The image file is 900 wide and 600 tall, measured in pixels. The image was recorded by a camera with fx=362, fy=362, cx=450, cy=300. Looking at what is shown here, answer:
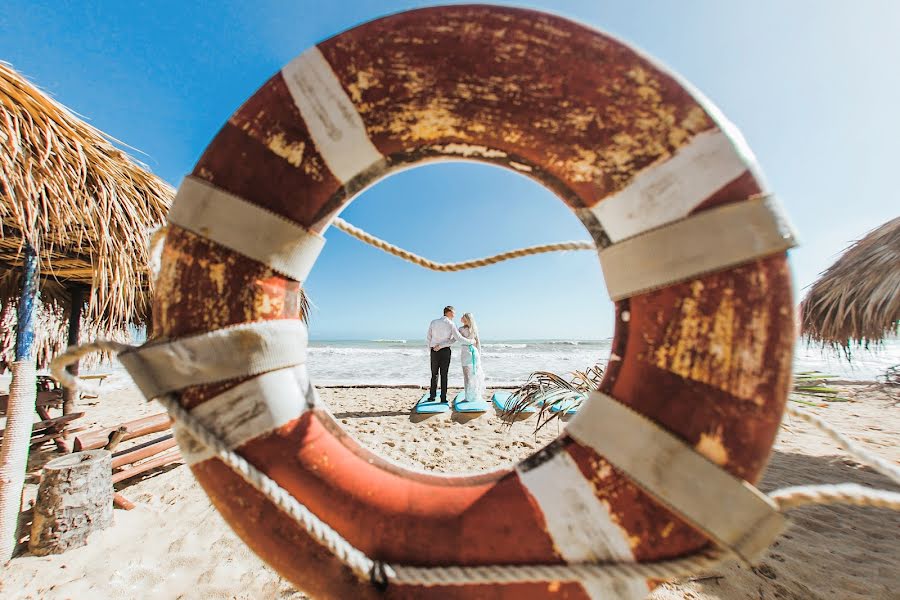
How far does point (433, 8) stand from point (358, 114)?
273 mm

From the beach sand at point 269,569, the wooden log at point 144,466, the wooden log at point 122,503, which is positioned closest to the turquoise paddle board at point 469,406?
the beach sand at point 269,569

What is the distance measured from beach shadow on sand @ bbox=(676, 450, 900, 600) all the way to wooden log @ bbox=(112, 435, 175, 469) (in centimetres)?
371

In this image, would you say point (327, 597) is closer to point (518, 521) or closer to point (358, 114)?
point (518, 521)

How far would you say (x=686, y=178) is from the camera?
702 mm

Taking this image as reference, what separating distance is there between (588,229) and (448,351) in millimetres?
4713

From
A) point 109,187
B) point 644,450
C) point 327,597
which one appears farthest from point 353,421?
point 644,450

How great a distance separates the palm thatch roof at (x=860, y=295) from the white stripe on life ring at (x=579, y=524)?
5939 millimetres

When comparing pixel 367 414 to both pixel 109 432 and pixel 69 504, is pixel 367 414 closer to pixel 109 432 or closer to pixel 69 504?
pixel 109 432

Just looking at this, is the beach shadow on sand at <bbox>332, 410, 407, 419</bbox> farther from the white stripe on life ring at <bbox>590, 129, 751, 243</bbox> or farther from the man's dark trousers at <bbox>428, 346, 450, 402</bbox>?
the white stripe on life ring at <bbox>590, 129, 751, 243</bbox>

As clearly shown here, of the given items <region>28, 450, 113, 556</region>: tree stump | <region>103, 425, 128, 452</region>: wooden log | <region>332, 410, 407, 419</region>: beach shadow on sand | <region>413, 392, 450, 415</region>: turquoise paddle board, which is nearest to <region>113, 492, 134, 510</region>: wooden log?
<region>28, 450, 113, 556</region>: tree stump

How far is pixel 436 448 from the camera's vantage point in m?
3.56

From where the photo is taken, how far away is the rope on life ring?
66cm

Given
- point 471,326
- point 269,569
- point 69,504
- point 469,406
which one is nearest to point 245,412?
point 269,569

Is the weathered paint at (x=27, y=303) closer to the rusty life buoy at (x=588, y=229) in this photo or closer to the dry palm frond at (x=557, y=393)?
the rusty life buoy at (x=588, y=229)
